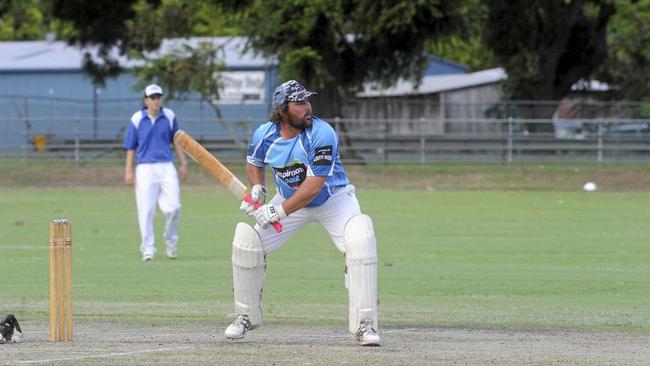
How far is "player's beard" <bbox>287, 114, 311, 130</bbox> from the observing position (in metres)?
10.3

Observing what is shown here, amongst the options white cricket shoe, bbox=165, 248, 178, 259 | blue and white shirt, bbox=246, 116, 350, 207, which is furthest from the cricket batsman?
white cricket shoe, bbox=165, 248, 178, 259

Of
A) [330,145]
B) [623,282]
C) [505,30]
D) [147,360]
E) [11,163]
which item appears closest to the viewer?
[147,360]

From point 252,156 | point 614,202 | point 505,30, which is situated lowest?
point 614,202

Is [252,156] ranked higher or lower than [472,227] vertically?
higher

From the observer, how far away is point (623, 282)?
15797 mm

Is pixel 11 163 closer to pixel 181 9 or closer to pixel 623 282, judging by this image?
pixel 181 9

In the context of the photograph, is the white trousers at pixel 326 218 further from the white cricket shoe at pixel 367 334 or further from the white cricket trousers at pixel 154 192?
the white cricket trousers at pixel 154 192

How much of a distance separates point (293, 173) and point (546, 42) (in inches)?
1441

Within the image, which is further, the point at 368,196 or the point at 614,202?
the point at 368,196

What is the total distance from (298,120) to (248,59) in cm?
4100

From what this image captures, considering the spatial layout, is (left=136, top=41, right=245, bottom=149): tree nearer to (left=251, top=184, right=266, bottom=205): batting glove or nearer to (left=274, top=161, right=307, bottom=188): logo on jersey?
(left=251, top=184, right=266, bottom=205): batting glove

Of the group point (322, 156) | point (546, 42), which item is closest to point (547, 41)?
point (546, 42)

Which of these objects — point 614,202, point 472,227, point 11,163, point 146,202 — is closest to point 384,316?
point 146,202

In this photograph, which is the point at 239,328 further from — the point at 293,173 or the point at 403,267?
the point at 403,267
